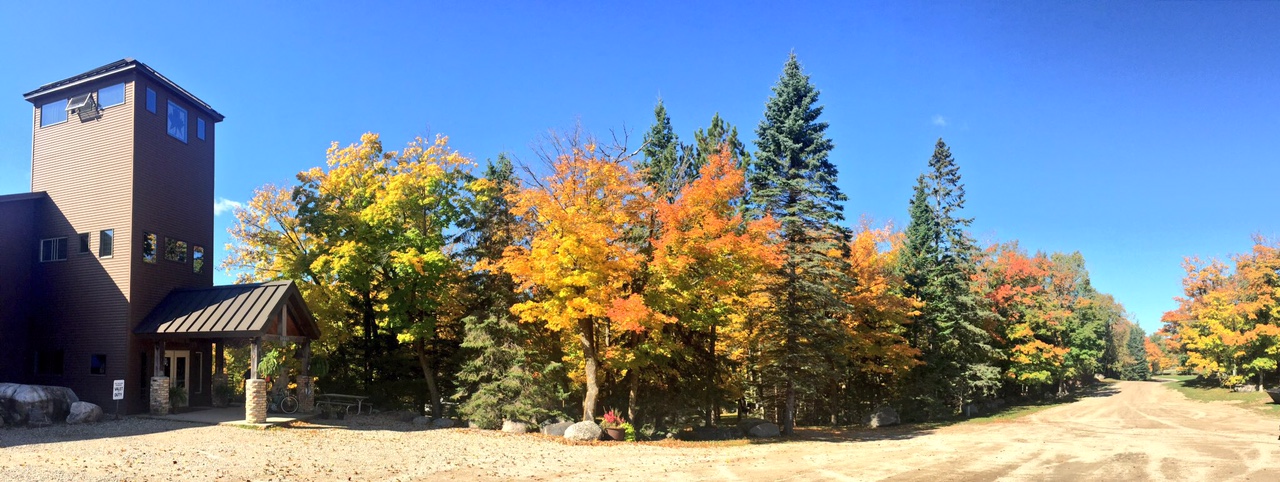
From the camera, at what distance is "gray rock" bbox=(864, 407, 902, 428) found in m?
30.9

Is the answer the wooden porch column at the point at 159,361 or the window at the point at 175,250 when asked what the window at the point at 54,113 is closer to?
the window at the point at 175,250

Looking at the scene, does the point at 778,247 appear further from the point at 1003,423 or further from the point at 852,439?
the point at 1003,423

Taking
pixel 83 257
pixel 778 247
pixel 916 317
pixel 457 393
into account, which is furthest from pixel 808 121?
pixel 83 257

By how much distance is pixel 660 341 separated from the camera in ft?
67.9

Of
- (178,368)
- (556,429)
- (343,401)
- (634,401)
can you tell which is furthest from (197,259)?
(634,401)

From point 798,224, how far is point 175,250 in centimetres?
2021

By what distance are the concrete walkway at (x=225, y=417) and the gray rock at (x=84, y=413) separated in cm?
139

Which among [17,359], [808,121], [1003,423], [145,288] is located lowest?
[1003,423]

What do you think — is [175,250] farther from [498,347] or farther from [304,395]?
[498,347]

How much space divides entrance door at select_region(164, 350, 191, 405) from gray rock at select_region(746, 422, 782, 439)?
58.6ft

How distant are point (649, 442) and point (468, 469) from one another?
8040mm

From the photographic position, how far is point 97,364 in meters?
20.8

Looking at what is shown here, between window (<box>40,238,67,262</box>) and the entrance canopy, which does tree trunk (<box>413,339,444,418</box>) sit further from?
window (<box>40,238,67,262</box>)

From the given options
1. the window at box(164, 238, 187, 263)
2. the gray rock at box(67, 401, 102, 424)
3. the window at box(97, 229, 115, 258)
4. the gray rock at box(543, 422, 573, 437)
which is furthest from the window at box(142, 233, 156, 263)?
the gray rock at box(543, 422, 573, 437)
